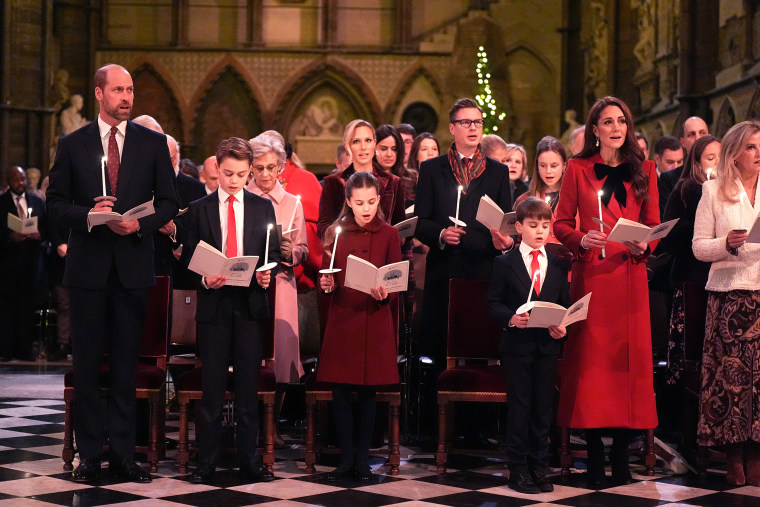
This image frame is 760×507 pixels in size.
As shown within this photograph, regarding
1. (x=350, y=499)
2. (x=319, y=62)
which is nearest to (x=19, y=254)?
(x=350, y=499)

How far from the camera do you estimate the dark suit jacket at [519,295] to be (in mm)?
5188

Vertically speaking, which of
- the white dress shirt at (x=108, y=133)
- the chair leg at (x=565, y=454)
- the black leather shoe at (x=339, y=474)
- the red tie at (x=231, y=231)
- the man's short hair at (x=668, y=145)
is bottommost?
the black leather shoe at (x=339, y=474)

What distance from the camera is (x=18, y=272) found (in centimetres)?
1067

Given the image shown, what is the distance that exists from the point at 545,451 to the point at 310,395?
1210 millimetres

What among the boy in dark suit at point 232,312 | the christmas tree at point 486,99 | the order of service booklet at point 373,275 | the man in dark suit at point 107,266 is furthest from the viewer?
the christmas tree at point 486,99

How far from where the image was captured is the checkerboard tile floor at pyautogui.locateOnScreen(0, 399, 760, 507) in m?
4.78

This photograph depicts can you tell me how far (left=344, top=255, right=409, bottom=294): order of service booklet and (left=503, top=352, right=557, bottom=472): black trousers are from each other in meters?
0.66

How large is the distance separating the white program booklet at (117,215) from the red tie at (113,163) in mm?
280

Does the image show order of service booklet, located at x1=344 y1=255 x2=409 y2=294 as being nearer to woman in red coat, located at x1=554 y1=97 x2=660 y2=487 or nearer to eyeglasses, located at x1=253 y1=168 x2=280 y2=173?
woman in red coat, located at x1=554 y1=97 x2=660 y2=487

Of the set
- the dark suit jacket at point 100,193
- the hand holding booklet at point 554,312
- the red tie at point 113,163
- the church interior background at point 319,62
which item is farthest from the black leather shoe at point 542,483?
the church interior background at point 319,62

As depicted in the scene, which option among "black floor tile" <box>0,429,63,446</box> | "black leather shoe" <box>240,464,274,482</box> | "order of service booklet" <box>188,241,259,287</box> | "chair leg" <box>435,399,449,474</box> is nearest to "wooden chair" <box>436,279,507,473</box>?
"chair leg" <box>435,399,449,474</box>

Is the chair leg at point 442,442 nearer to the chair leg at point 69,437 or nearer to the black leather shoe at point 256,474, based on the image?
the black leather shoe at point 256,474

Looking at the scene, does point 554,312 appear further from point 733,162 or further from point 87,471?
point 87,471

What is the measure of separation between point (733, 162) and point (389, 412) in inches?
84.0
